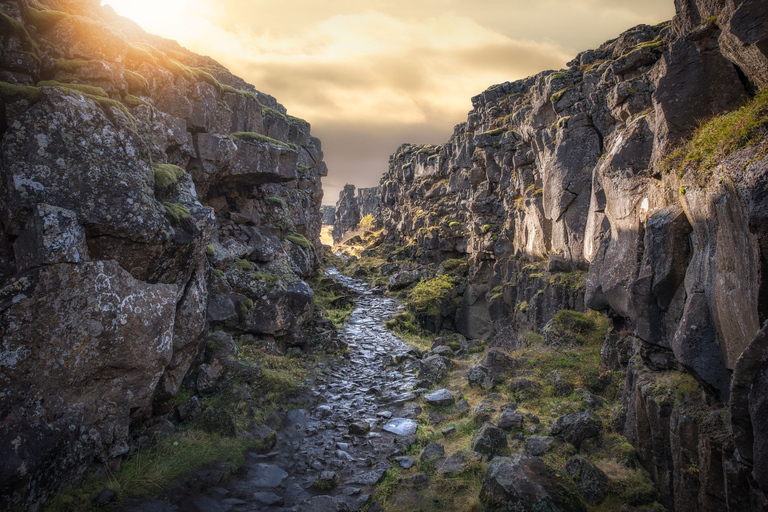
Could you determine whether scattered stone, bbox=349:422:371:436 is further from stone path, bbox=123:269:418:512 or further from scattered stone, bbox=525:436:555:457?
scattered stone, bbox=525:436:555:457

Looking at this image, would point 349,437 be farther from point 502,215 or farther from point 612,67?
point 502,215

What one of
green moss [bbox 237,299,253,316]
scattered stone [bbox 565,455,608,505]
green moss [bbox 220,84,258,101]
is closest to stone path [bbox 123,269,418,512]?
green moss [bbox 237,299,253,316]

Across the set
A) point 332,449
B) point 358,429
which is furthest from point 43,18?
point 358,429

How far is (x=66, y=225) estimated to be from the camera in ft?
27.7

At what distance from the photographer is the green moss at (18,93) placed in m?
8.62

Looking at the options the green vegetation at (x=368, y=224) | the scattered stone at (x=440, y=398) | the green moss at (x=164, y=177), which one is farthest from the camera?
the green vegetation at (x=368, y=224)

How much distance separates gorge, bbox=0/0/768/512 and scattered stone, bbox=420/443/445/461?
6 cm

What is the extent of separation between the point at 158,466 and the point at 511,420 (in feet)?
33.0

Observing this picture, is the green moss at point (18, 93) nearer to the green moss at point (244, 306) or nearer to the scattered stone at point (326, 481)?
the green moss at point (244, 306)

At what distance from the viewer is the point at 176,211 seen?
1132 centimetres

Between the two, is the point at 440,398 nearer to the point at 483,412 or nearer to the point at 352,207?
the point at 483,412

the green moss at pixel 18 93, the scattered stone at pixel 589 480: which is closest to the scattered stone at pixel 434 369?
the scattered stone at pixel 589 480

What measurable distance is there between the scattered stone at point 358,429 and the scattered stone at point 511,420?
14.9ft

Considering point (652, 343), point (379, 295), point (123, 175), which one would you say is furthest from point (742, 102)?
point (379, 295)
